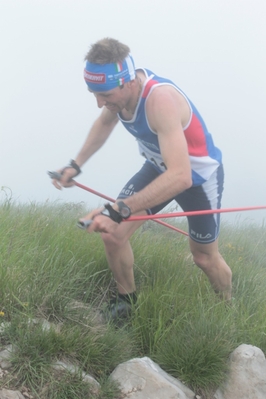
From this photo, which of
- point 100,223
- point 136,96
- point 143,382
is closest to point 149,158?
point 136,96

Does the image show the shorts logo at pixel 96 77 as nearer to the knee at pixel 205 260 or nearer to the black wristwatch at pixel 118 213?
the black wristwatch at pixel 118 213

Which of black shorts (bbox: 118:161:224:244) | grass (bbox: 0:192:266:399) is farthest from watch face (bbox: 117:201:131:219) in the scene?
black shorts (bbox: 118:161:224:244)

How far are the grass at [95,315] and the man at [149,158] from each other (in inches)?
10.0

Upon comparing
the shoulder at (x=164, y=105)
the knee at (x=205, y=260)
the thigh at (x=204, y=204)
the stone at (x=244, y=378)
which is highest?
the shoulder at (x=164, y=105)

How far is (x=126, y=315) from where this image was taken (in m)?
4.63

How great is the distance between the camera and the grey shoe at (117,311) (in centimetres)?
452

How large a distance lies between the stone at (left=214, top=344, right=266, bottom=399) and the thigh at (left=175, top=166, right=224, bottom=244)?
981 mm

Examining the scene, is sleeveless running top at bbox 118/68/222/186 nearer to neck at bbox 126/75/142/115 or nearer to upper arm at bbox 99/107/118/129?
neck at bbox 126/75/142/115

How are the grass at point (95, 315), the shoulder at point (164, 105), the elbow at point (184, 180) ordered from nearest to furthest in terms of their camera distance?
the grass at point (95, 315) < the elbow at point (184, 180) < the shoulder at point (164, 105)

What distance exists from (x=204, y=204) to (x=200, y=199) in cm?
5

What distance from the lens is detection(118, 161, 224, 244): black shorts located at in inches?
189

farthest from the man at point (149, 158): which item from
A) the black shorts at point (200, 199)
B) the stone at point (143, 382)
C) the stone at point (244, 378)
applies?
the stone at point (244, 378)

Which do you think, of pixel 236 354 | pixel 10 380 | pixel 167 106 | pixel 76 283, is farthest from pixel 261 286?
pixel 10 380

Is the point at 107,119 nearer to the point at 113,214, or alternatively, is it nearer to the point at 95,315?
the point at 113,214
